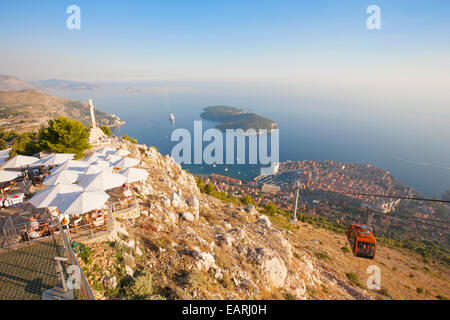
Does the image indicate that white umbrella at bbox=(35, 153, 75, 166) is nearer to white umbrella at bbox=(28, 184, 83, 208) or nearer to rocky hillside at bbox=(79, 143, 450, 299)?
rocky hillside at bbox=(79, 143, 450, 299)

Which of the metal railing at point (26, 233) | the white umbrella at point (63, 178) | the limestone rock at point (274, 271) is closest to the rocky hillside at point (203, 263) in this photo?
the limestone rock at point (274, 271)

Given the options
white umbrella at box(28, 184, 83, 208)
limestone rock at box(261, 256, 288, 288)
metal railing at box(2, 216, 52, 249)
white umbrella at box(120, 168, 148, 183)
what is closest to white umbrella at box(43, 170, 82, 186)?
white umbrella at box(28, 184, 83, 208)

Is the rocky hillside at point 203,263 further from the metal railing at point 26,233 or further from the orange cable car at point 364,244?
the orange cable car at point 364,244

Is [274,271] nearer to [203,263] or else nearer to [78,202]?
[203,263]

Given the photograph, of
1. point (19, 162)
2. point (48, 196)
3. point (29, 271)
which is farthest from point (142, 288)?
point (19, 162)
